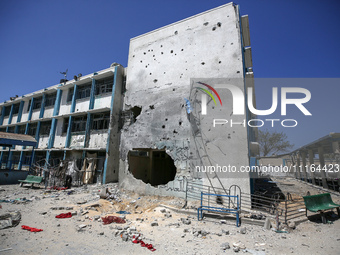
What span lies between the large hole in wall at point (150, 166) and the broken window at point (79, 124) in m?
6.25

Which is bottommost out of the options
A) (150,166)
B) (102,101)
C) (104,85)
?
(150,166)

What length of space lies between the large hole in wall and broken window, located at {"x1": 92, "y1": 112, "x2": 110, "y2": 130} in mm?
3878

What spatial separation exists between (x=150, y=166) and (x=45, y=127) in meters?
13.0

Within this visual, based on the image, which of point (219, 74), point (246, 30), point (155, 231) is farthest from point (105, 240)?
point (246, 30)

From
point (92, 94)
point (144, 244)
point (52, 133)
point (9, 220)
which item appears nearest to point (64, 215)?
point (9, 220)

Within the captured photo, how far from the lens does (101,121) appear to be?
1450 centimetres

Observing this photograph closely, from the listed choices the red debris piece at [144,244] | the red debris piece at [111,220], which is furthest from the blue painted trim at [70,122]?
the red debris piece at [144,244]

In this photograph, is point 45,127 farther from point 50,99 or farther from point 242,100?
point 242,100

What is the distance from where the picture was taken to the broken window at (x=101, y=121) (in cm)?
1421

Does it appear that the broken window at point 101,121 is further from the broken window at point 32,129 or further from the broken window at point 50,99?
the broken window at point 32,129

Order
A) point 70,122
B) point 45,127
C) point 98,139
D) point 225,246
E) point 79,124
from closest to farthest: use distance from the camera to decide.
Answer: point 225,246
point 98,139
point 79,124
point 70,122
point 45,127

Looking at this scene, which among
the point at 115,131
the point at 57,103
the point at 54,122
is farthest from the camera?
the point at 57,103

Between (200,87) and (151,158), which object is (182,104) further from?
(151,158)

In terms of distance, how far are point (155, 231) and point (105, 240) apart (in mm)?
1372
